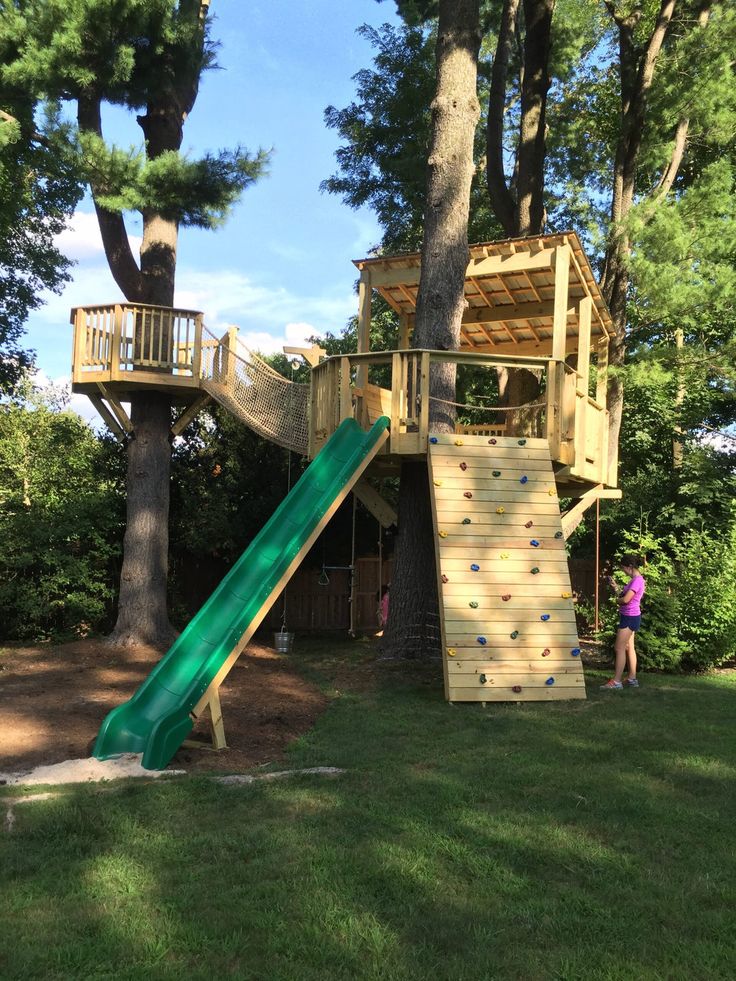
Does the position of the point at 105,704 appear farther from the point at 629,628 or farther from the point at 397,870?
the point at 629,628

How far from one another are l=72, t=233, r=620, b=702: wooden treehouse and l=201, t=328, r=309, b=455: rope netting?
0.02 metres

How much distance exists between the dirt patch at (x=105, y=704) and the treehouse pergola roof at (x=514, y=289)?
580 cm

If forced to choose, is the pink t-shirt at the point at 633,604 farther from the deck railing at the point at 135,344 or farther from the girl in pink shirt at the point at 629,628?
the deck railing at the point at 135,344

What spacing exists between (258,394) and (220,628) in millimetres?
6256

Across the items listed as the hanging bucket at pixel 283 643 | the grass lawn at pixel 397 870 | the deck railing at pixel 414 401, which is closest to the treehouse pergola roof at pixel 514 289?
the deck railing at pixel 414 401

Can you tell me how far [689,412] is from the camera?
17.2 metres

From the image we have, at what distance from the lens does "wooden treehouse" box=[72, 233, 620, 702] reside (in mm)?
7914

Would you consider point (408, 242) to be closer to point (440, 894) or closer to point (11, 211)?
point (11, 211)

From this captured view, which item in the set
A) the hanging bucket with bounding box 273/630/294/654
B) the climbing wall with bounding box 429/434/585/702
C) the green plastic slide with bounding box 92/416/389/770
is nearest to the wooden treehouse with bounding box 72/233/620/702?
the climbing wall with bounding box 429/434/585/702

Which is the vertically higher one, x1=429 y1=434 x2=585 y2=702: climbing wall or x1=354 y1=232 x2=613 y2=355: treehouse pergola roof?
x1=354 y1=232 x2=613 y2=355: treehouse pergola roof

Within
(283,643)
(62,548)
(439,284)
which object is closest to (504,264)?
(439,284)

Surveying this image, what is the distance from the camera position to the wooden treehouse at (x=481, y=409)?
26.0ft

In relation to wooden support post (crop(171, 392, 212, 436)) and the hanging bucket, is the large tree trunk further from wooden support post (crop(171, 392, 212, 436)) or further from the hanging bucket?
wooden support post (crop(171, 392, 212, 436))

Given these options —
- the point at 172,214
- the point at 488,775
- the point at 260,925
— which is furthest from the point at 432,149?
the point at 260,925
